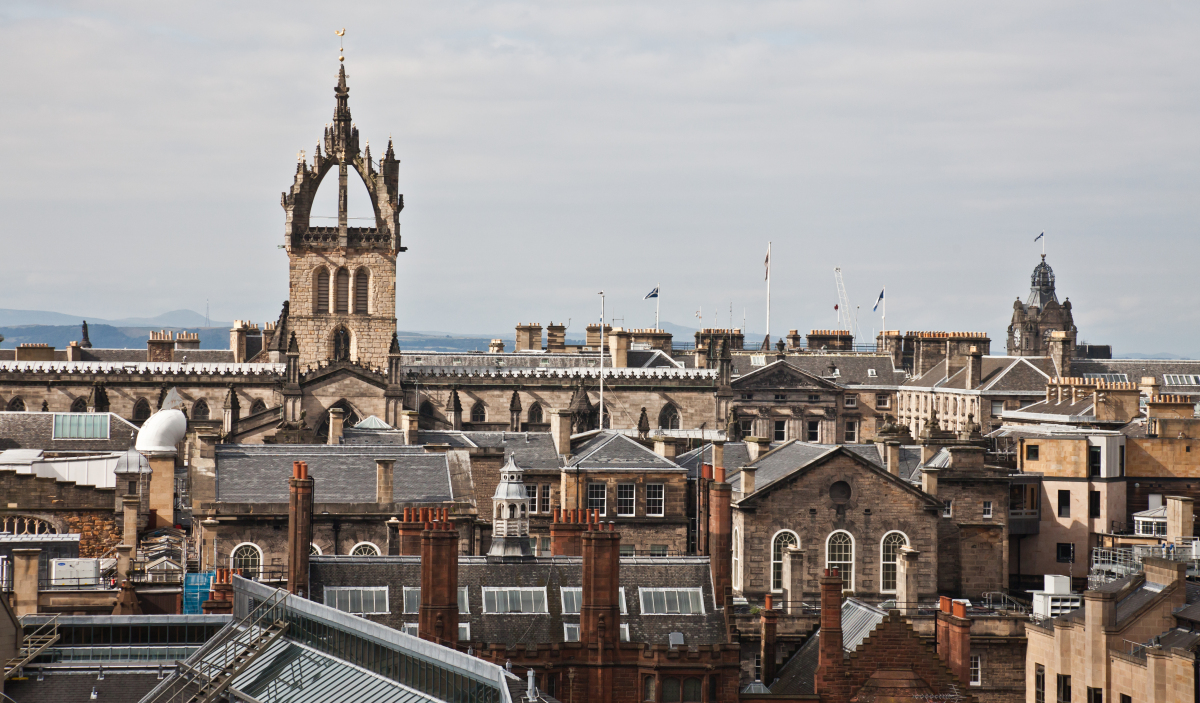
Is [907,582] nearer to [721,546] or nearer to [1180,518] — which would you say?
[721,546]

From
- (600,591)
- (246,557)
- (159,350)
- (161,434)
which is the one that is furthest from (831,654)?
(159,350)

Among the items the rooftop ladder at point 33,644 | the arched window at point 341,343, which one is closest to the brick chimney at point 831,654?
the rooftop ladder at point 33,644

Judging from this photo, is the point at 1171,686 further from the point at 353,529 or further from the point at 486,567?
the point at 353,529

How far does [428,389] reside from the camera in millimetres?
125125

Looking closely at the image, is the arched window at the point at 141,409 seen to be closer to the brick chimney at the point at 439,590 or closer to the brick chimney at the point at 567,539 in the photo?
the brick chimney at the point at 567,539

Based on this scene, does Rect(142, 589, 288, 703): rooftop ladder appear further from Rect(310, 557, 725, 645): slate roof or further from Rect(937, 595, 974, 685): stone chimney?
Rect(937, 595, 974, 685): stone chimney

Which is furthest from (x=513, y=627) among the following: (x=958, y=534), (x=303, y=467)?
(x=958, y=534)

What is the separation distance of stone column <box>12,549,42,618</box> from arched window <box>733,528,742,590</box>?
26.2 meters

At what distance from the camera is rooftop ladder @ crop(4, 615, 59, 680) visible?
44938 mm

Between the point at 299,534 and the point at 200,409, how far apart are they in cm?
7098

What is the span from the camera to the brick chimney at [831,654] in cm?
5069

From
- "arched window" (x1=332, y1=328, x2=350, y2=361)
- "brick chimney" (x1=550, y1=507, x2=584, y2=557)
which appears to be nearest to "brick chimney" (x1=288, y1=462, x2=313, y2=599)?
"brick chimney" (x1=550, y1=507, x2=584, y2=557)

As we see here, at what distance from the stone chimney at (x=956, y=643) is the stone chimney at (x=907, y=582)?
7168 mm

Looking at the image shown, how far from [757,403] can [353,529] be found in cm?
8002
